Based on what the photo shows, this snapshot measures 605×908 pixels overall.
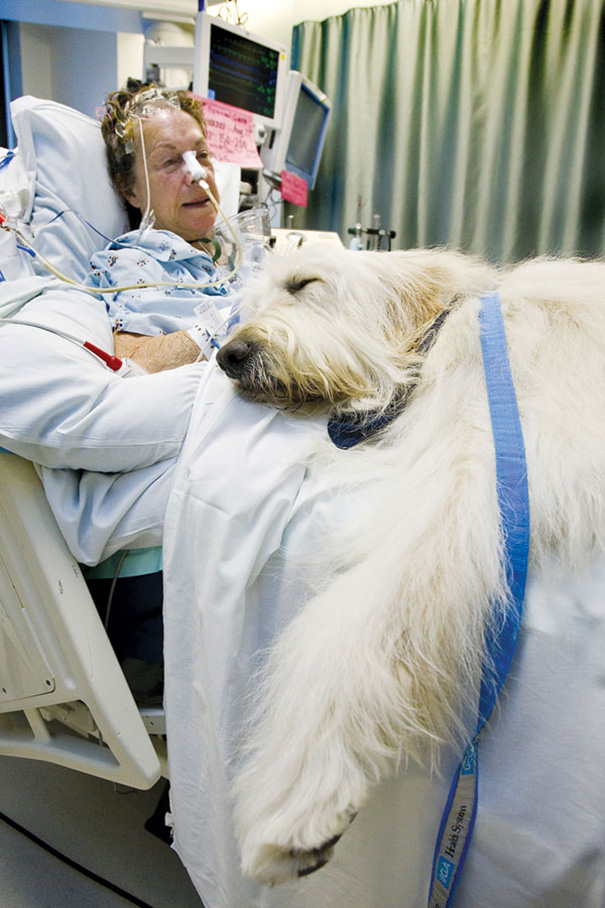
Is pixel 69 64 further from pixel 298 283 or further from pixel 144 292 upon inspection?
pixel 298 283

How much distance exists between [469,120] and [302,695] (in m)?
3.50

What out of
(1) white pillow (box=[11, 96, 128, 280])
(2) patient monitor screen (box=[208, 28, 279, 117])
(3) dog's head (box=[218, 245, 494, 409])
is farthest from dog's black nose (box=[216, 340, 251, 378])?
(2) patient monitor screen (box=[208, 28, 279, 117])

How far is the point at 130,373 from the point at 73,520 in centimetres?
36

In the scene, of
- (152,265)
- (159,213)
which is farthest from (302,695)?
(159,213)

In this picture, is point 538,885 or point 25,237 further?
point 25,237

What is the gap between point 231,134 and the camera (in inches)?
106

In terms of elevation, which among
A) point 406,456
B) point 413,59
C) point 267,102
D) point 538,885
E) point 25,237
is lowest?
point 538,885

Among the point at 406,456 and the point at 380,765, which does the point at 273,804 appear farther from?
the point at 406,456

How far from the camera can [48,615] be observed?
2.97 ft

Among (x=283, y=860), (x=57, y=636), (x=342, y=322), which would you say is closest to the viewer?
(x=283, y=860)

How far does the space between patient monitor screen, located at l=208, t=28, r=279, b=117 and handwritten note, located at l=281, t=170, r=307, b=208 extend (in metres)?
0.28

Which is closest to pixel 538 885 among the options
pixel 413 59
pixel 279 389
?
pixel 279 389

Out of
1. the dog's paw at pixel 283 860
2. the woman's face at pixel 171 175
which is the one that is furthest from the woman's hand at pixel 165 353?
the dog's paw at pixel 283 860

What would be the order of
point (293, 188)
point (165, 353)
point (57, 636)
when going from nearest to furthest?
point (57, 636) → point (165, 353) → point (293, 188)
